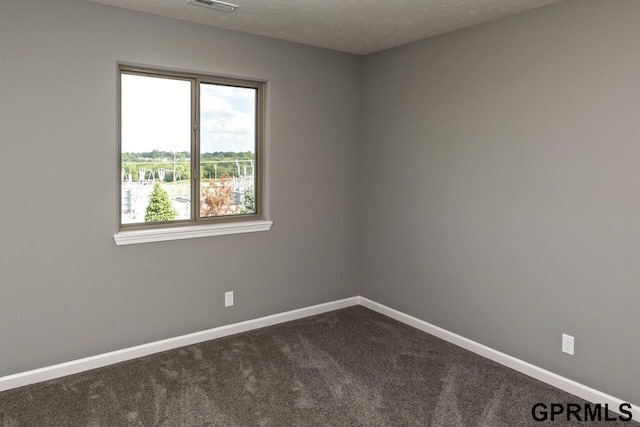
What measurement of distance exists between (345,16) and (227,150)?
1.37 metres

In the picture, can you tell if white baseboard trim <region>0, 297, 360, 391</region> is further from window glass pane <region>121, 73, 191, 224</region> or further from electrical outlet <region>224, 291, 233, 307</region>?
window glass pane <region>121, 73, 191, 224</region>

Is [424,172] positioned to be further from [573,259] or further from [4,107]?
[4,107]

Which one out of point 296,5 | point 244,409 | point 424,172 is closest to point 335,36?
point 296,5

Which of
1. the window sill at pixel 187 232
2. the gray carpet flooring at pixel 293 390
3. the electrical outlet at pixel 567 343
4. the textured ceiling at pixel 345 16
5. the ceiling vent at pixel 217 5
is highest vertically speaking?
the textured ceiling at pixel 345 16

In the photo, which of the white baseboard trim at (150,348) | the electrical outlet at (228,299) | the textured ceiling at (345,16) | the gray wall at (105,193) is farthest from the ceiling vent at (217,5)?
the white baseboard trim at (150,348)

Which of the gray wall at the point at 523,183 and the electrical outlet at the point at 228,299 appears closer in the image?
the gray wall at the point at 523,183

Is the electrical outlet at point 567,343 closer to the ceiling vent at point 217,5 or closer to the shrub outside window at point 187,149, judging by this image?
the shrub outside window at point 187,149

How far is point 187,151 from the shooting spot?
12.1 ft

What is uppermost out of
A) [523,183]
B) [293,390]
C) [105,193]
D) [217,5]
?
[217,5]

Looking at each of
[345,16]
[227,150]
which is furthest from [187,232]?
[345,16]

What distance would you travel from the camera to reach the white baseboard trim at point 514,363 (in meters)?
2.83

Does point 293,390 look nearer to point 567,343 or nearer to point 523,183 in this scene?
point 567,343

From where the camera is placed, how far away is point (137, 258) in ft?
11.2

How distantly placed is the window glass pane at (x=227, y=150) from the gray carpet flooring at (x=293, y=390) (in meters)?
1.10
